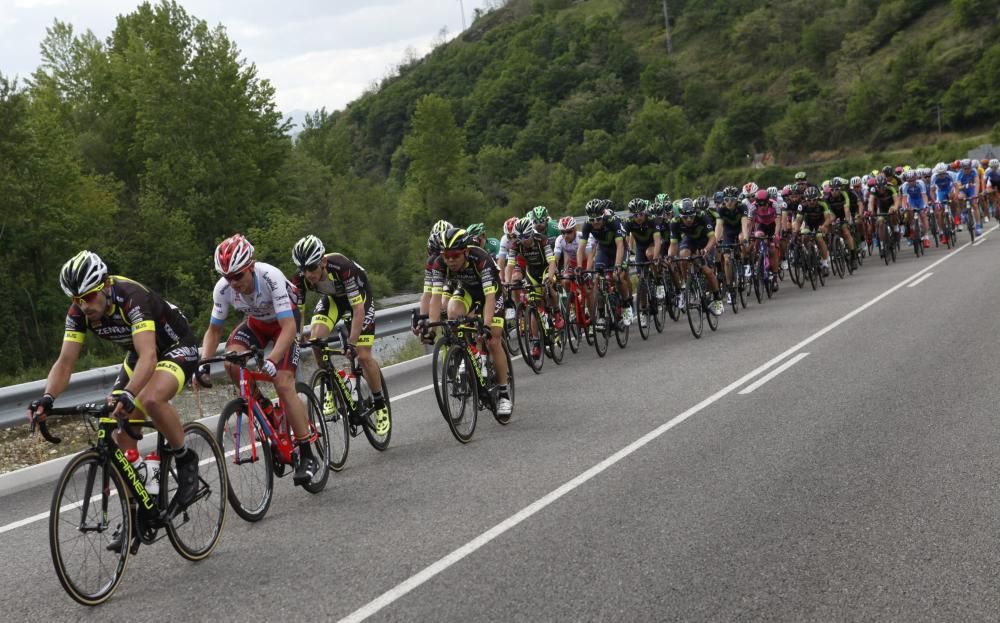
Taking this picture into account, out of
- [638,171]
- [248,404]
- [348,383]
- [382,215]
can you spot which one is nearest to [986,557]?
[248,404]

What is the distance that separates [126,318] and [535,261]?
27.8 feet

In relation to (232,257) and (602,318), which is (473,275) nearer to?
(232,257)

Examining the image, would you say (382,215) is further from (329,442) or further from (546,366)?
(329,442)

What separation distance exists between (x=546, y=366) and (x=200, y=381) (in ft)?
25.2

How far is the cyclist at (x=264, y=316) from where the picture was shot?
6.87 meters

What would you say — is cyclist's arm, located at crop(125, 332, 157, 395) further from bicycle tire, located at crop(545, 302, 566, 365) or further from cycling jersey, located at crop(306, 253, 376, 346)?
bicycle tire, located at crop(545, 302, 566, 365)

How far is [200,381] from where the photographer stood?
6.61 meters

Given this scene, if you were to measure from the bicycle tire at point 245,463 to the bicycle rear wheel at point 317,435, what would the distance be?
1.43 feet

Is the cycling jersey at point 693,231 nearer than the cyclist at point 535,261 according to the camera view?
No

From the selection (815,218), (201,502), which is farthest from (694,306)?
(201,502)

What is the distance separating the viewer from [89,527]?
5551mm

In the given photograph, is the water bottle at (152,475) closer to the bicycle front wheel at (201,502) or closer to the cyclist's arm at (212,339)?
the bicycle front wheel at (201,502)

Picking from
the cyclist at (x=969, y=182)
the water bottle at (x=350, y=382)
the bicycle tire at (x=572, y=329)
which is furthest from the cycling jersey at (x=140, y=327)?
the cyclist at (x=969, y=182)

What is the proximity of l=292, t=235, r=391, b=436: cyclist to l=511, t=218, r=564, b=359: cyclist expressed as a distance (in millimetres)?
4738
